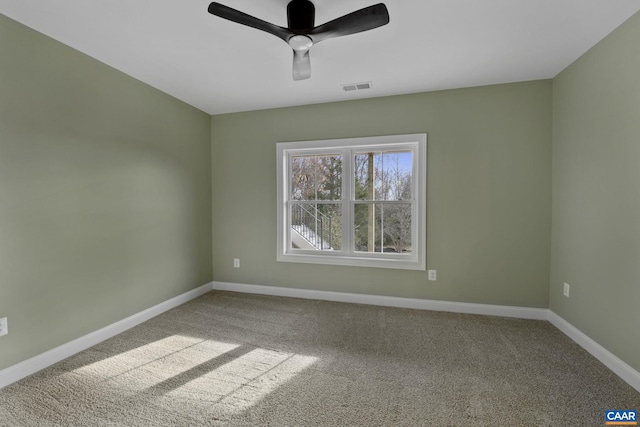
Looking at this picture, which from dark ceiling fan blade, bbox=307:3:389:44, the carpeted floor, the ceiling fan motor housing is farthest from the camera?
the ceiling fan motor housing

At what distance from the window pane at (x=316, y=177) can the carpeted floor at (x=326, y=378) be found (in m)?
1.58

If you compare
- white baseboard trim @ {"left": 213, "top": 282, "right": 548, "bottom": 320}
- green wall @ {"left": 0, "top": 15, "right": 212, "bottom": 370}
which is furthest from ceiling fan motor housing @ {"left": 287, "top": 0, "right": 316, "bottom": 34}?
white baseboard trim @ {"left": 213, "top": 282, "right": 548, "bottom": 320}

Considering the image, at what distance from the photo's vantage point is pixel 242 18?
1.68 m

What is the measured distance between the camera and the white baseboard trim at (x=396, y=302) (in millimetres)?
3062

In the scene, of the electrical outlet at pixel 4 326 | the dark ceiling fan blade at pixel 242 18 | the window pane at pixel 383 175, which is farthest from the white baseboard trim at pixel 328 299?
the dark ceiling fan blade at pixel 242 18

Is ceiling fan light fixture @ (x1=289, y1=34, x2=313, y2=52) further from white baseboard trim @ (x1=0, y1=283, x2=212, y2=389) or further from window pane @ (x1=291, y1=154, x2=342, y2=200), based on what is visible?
white baseboard trim @ (x1=0, y1=283, x2=212, y2=389)

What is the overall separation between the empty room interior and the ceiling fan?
0.02 meters

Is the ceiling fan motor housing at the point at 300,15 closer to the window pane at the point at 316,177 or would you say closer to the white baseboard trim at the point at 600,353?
the window pane at the point at 316,177

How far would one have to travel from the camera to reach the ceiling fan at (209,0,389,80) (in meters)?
1.59

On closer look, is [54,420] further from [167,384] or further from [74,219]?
[74,219]

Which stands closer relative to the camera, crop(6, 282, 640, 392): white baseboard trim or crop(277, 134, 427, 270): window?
crop(6, 282, 640, 392): white baseboard trim

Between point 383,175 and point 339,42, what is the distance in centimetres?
166

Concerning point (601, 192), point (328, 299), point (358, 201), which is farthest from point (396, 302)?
point (601, 192)

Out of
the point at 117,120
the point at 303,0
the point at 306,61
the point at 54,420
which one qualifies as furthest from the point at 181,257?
the point at 303,0
